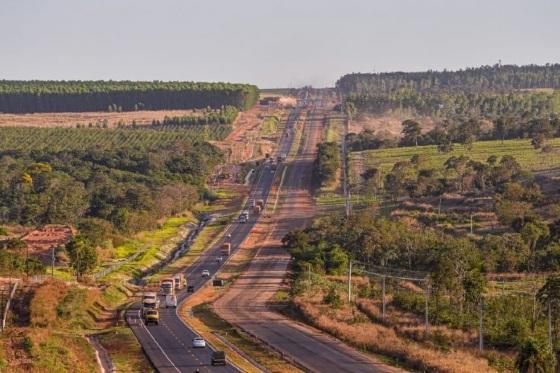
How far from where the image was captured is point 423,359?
77.4 m

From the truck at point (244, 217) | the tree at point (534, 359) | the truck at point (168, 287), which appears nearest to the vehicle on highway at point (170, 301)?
the truck at point (168, 287)

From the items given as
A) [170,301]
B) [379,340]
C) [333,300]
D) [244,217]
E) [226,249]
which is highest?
[244,217]

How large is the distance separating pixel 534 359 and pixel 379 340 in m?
21.4

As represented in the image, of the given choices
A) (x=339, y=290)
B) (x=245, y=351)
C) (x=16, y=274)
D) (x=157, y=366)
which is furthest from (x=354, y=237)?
(x=157, y=366)

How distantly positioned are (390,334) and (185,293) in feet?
135

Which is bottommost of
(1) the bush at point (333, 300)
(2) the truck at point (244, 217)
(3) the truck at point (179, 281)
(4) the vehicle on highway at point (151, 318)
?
(3) the truck at point (179, 281)

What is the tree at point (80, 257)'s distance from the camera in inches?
4897

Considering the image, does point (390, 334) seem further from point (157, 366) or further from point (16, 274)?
point (16, 274)

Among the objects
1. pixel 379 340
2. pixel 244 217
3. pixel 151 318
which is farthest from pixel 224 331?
pixel 244 217

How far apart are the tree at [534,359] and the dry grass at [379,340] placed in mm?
5526

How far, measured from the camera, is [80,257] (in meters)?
124

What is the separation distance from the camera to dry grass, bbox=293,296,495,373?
75.3 meters

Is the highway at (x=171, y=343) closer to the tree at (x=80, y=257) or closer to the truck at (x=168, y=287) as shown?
the truck at (x=168, y=287)

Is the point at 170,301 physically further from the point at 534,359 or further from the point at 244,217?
the point at 244,217
